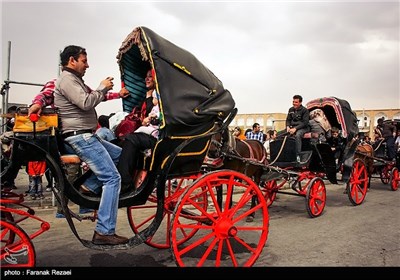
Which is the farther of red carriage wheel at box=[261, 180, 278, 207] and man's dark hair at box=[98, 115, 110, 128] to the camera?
red carriage wheel at box=[261, 180, 278, 207]

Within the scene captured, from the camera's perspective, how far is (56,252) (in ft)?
13.9

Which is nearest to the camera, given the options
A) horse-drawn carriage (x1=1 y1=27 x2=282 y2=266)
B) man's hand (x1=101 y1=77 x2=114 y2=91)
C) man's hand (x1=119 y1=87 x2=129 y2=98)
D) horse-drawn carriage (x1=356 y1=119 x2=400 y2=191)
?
horse-drawn carriage (x1=1 y1=27 x2=282 y2=266)

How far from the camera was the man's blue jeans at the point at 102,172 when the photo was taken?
3234 millimetres

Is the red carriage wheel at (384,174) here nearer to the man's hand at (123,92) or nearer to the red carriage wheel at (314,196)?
the red carriage wheel at (314,196)

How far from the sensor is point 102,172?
128 inches

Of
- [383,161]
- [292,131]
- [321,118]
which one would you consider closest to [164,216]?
[292,131]

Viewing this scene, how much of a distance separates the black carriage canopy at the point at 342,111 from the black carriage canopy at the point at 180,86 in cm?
395

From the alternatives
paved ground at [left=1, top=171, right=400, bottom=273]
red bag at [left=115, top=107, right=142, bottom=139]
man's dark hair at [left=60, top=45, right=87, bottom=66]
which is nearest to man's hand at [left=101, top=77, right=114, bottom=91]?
man's dark hair at [left=60, top=45, right=87, bottom=66]

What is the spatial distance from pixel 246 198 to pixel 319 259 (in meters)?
1.28

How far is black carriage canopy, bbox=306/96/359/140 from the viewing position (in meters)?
7.03

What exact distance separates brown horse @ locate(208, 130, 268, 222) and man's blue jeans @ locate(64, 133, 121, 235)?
5.19ft

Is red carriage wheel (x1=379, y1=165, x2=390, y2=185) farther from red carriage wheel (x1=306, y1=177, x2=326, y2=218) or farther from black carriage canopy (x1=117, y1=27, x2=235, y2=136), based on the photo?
black carriage canopy (x1=117, y1=27, x2=235, y2=136)

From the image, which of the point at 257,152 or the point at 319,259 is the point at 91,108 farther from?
the point at 257,152
